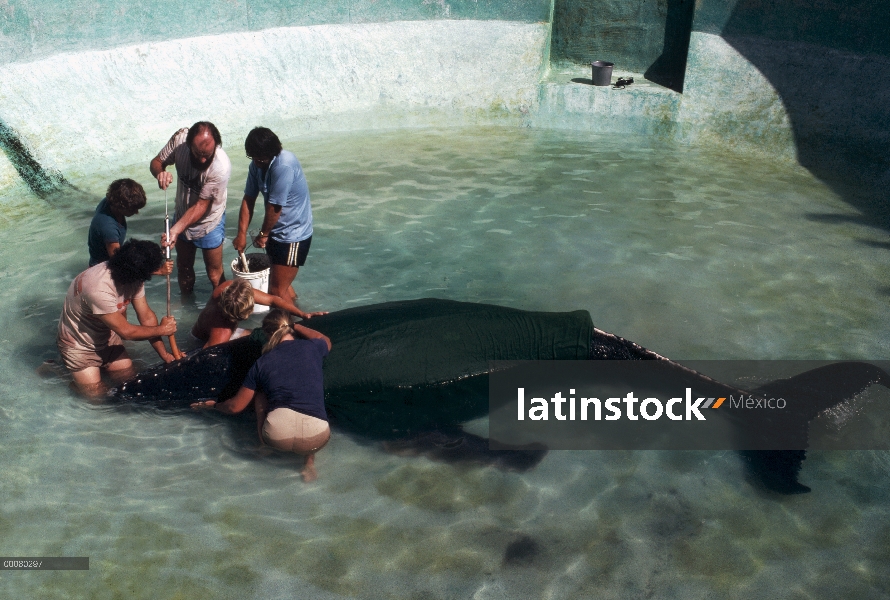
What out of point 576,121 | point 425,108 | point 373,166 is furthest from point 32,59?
point 576,121

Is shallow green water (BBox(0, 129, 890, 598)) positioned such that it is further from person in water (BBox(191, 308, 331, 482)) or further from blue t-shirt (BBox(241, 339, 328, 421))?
blue t-shirt (BBox(241, 339, 328, 421))

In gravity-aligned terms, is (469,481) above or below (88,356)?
below

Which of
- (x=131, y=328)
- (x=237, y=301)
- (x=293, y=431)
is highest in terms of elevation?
(x=237, y=301)

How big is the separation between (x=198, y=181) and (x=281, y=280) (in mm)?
1159

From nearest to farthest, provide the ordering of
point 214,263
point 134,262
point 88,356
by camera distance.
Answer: point 134,262
point 88,356
point 214,263

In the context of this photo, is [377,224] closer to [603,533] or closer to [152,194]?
[152,194]

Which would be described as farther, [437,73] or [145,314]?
[437,73]

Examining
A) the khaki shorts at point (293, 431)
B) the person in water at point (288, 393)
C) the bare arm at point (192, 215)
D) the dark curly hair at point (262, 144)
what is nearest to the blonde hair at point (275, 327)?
the person in water at point (288, 393)

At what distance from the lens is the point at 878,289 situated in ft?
25.8

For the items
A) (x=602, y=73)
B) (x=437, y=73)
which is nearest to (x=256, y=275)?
(x=437, y=73)

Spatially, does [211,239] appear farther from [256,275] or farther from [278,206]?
[278,206]

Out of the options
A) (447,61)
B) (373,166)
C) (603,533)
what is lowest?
(603,533)

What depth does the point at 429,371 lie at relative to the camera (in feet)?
18.1

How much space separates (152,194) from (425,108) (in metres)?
5.50
